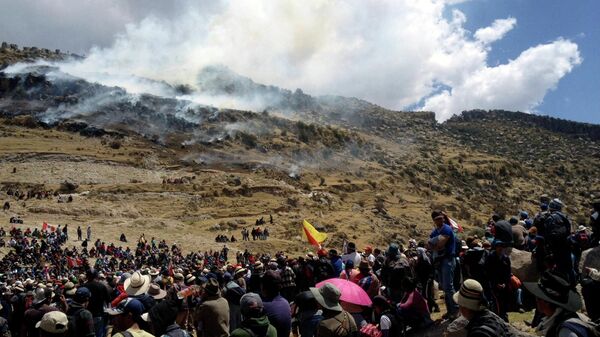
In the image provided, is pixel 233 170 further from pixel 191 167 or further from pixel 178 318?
pixel 178 318

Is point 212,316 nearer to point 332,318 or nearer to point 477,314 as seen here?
point 332,318

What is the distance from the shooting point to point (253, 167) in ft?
257

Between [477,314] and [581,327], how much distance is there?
28.7 inches

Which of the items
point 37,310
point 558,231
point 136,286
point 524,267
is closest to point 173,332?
point 136,286

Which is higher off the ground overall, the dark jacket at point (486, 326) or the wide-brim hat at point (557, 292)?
the wide-brim hat at point (557, 292)

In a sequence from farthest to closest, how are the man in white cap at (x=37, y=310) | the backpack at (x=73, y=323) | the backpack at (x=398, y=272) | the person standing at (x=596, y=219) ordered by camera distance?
1. the person standing at (x=596, y=219)
2. the man in white cap at (x=37, y=310)
3. the backpack at (x=398, y=272)
4. the backpack at (x=73, y=323)

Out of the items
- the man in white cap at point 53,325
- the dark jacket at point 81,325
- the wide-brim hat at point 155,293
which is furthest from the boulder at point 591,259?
the man in white cap at point 53,325

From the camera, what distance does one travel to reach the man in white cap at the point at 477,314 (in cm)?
364

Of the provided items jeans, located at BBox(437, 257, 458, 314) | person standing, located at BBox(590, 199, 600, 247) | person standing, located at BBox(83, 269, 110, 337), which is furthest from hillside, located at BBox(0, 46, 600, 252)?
person standing, located at BBox(83, 269, 110, 337)

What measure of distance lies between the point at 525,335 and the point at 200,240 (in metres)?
40.1

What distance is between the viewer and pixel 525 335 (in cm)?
546

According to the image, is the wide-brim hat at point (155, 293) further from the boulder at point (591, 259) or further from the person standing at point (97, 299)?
the boulder at point (591, 259)

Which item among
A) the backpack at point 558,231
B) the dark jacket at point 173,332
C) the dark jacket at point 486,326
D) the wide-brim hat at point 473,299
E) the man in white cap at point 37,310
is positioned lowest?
the man in white cap at point 37,310

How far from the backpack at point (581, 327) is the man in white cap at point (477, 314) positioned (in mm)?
→ 461
